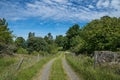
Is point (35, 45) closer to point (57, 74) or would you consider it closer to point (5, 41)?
point (5, 41)

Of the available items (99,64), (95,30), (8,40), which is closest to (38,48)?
(8,40)

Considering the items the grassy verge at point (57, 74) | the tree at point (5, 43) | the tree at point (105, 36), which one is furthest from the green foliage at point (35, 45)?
the grassy verge at point (57, 74)

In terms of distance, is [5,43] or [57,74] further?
[5,43]

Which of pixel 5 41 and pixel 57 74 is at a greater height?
pixel 5 41

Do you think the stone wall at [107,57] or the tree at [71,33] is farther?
the tree at [71,33]

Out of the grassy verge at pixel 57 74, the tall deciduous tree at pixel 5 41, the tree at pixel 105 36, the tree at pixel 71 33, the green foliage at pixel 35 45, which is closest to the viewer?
the grassy verge at pixel 57 74

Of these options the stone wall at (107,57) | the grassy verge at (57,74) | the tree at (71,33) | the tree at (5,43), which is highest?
the tree at (71,33)

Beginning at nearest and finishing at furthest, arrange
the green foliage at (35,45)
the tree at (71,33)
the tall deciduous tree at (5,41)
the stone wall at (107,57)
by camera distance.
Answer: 1. the stone wall at (107,57)
2. the tall deciduous tree at (5,41)
3. the green foliage at (35,45)
4. the tree at (71,33)

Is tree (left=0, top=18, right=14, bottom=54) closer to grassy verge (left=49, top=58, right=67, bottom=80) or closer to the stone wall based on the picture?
grassy verge (left=49, top=58, right=67, bottom=80)

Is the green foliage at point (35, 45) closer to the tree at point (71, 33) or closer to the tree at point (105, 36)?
the tree at point (105, 36)

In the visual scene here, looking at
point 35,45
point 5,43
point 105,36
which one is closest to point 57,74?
point 105,36

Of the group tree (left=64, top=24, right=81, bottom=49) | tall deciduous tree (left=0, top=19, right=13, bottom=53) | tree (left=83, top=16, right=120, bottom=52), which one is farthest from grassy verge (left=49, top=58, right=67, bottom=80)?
tree (left=64, top=24, right=81, bottom=49)

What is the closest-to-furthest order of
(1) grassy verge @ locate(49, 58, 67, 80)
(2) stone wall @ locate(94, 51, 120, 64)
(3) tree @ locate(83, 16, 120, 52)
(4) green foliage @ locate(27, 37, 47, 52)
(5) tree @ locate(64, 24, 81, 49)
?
(1) grassy verge @ locate(49, 58, 67, 80) → (2) stone wall @ locate(94, 51, 120, 64) → (3) tree @ locate(83, 16, 120, 52) → (4) green foliage @ locate(27, 37, 47, 52) → (5) tree @ locate(64, 24, 81, 49)

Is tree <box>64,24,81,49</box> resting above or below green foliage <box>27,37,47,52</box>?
above
